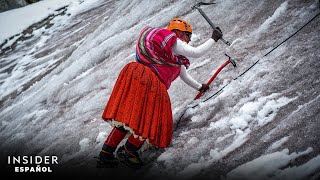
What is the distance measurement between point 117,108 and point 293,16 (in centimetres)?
249

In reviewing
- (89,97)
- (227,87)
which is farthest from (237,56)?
(89,97)

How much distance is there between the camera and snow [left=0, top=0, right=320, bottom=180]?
8.74 feet

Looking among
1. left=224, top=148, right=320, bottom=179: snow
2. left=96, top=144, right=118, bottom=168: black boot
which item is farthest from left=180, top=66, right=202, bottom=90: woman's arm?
left=224, top=148, right=320, bottom=179: snow

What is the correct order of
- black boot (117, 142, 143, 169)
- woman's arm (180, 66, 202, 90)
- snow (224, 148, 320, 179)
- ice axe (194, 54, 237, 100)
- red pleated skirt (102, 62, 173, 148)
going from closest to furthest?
snow (224, 148, 320, 179) < red pleated skirt (102, 62, 173, 148) < black boot (117, 142, 143, 169) < woman's arm (180, 66, 202, 90) < ice axe (194, 54, 237, 100)


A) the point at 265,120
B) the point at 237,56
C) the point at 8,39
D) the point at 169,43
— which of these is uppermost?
the point at 8,39

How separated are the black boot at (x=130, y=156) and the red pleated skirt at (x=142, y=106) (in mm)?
231

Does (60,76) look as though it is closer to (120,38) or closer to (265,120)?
(120,38)

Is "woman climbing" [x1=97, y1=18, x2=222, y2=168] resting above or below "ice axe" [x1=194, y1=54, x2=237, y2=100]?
above

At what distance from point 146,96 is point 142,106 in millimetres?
102

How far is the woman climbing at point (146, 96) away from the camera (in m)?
2.80

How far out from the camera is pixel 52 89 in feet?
18.2

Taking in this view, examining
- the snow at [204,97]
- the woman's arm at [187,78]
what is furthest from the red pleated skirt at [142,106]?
the woman's arm at [187,78]

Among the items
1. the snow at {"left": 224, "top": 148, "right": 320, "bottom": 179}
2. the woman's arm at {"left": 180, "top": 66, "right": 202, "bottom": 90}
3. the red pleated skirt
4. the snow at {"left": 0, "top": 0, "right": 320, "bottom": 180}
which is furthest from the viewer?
the woman's arm at {"left": 180, "top": 66, "right": 202, "bottom": 90}

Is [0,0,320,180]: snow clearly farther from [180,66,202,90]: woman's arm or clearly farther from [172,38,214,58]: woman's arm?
[172,38,214,58]: woman's arm
